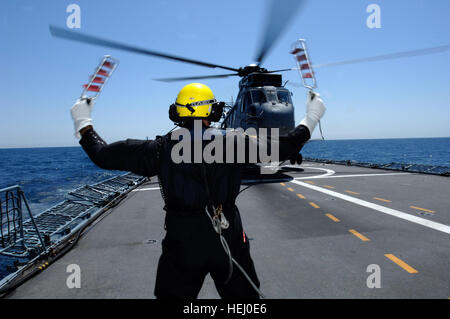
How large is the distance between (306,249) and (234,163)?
4.10 metres

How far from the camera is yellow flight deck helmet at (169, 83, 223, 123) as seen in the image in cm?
256

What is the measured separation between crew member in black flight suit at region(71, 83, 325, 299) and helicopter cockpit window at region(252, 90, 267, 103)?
12575mm

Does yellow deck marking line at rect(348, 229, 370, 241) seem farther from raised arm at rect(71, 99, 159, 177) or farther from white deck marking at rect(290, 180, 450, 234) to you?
raised arm at rect(71, 99, 159, 177)

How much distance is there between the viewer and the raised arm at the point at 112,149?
Answer: 2.34 meters

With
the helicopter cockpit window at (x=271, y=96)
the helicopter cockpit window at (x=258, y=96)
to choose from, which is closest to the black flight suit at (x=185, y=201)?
the helicopter cockpit window at (x=271, y=96)

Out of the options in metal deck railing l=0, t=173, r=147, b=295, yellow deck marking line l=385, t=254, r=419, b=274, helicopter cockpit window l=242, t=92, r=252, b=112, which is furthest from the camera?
helicopter cockpit window l=242, t=92, r=252, b=112

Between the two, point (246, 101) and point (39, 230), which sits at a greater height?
point (246, 101)

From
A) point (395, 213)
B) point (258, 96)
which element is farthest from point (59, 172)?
point (395, 213)

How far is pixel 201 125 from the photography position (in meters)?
2.54

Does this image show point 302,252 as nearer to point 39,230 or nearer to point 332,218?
point 332,218

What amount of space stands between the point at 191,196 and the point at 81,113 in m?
1.24

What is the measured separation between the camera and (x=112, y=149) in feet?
7.72

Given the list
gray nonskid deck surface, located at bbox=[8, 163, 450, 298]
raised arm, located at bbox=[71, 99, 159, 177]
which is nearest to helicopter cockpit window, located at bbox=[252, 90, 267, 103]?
gray nonskid deck surface, located at bbox=[8, 163, 450, 298]
